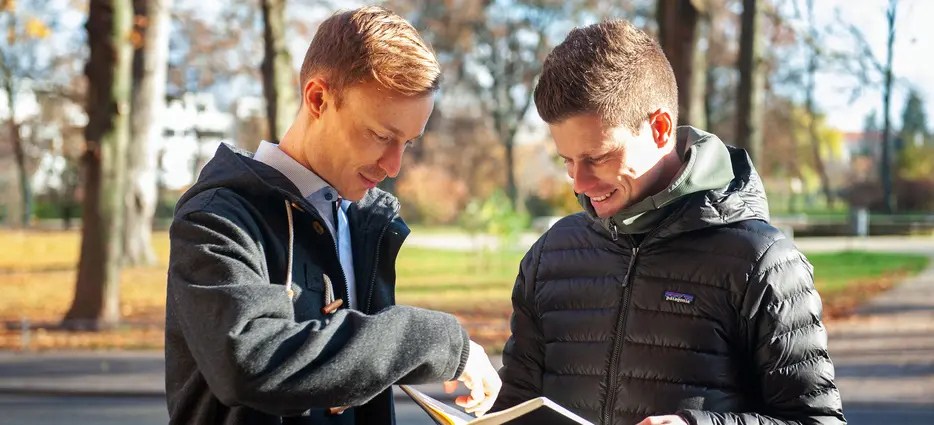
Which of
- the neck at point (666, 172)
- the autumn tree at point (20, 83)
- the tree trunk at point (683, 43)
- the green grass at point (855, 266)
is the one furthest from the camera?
the autumn tree at point (20, 83)

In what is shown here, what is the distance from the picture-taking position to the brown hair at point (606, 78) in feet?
8.12

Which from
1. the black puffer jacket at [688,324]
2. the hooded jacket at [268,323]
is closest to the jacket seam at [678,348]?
the black puffer jacket at [688,324]

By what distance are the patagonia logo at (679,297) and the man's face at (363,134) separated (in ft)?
2.56

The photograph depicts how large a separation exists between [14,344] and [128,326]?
1488 millimetres

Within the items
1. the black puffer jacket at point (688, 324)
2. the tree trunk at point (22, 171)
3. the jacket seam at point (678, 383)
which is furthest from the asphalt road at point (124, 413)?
the tree trunk at point (22, 171)

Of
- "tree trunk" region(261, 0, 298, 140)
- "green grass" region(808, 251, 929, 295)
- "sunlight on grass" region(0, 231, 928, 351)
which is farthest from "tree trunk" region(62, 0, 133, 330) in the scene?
"green grass" region(808, 251, 929, 295)

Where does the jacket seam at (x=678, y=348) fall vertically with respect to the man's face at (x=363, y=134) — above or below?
below

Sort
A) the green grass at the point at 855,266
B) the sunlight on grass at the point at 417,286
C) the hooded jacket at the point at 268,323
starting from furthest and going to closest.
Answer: the green grass at the point at 855,266 < the sunlight on grass at the point at 417,286 < the hooded jacket at the point at 268,323

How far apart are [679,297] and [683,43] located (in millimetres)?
10112

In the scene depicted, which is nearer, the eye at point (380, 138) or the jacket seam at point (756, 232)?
the eye at point (380, 138)

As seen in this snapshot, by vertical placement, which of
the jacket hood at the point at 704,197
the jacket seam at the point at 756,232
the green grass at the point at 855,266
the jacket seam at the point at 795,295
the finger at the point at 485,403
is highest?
the jacket hood at the point at 704,197

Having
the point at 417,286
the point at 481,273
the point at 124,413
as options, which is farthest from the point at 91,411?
the point at 481,273

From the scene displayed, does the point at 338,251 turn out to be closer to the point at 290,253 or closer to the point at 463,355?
the point at 290,253

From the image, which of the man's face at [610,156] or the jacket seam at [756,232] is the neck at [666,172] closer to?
the man's face at [610,156]
